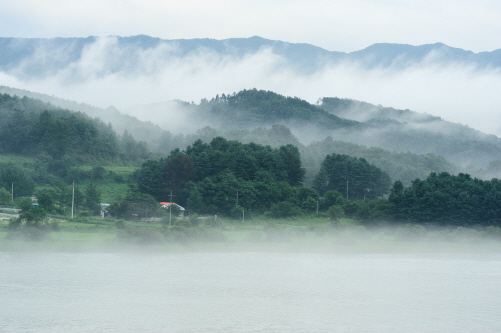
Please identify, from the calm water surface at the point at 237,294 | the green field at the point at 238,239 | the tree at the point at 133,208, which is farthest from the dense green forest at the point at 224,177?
the calm water surface at the point at 237,294

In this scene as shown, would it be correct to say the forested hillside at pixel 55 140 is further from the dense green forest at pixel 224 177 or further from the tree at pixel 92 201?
the tree at pixel 92 201

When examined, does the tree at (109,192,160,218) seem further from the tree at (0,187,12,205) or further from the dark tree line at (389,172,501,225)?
the dark tree line at (389,172,501,225)

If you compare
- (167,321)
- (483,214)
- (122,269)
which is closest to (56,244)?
(122,269)

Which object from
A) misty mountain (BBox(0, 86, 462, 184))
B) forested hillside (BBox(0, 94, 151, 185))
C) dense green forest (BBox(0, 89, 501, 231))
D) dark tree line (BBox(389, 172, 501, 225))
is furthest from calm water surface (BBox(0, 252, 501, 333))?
misty mountain (BBox(0, 86, 462, 184))

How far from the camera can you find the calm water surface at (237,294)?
20.5 metres

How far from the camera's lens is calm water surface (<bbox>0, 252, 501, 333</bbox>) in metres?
20.5

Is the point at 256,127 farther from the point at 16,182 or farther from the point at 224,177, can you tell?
the point at 16,182

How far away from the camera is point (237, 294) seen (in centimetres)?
2506

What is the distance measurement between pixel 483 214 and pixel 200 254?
2855cm

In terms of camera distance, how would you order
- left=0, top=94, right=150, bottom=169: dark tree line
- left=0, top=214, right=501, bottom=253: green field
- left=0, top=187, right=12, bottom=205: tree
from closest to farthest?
1. left=0, top=214, right=501, bottom=253: green field
2. left=0, top=187, right=12, bottom=205: tree
3. left=0, top=94, right=150, bottom=169: dark tree line

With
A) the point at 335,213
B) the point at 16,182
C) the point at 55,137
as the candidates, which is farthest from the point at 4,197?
the point at 55,137

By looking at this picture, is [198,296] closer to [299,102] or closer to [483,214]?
[483,214]

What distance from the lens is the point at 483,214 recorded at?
52812 millimetres

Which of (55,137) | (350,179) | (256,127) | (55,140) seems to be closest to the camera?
(350,179)
